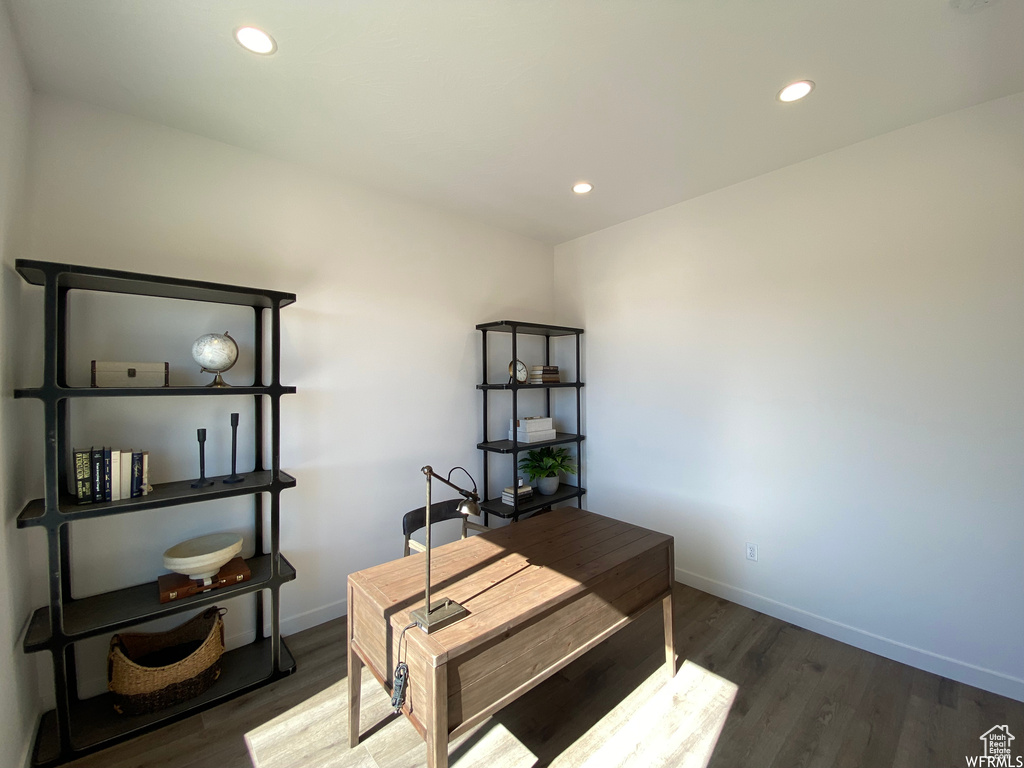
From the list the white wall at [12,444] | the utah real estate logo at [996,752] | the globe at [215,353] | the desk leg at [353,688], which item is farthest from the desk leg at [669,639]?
the white wall at [12,444]

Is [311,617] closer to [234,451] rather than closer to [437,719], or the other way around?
[234,451]

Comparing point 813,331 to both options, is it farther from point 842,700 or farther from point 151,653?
point 151,653

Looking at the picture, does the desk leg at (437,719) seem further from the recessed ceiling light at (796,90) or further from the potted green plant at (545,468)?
the recessed ceiling light at (796,90)

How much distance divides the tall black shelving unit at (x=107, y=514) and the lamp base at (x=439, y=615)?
107 cm

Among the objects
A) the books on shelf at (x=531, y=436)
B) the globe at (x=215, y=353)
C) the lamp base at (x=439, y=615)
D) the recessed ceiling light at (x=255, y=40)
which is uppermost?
the recessed ceiling light at (x=255, y=40)

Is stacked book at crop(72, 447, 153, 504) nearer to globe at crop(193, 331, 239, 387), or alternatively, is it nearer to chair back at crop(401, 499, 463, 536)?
globe at crop(193, 331, 239, 387)

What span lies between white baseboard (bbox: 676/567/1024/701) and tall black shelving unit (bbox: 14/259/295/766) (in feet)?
8.67

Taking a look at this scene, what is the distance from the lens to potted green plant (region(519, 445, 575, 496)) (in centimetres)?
347

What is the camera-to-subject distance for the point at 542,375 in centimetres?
352

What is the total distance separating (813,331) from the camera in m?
2.45

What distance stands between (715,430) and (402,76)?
8.68ft

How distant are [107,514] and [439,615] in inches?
54.9

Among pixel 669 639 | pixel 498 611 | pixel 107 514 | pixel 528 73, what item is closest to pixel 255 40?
pixel 528 73

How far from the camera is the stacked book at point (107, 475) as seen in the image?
171 centimetres
